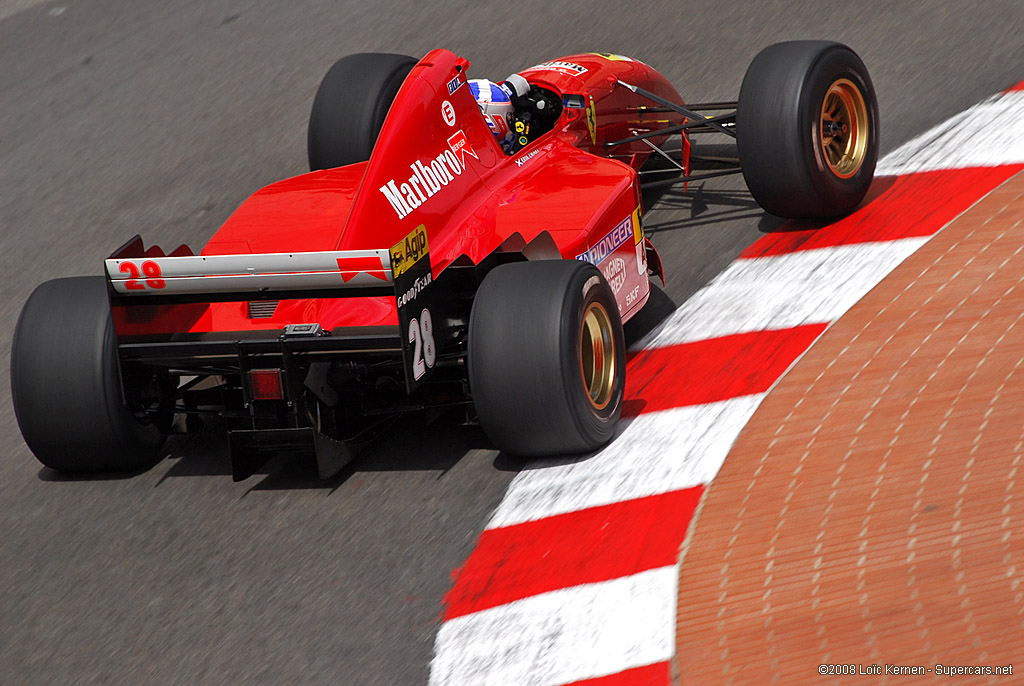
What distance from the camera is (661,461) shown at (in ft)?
13.6

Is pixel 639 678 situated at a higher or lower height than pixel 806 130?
lower

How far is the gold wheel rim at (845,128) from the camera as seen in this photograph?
5.51 m

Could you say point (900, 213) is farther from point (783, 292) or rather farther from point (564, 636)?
point (564, 636)

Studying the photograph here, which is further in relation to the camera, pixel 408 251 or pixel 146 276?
pixel 146 276

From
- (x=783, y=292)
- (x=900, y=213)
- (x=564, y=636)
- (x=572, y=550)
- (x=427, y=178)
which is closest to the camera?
(x=564, y=636)

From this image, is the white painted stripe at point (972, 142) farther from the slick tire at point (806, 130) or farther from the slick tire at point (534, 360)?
the slick tire at point (534, 360)

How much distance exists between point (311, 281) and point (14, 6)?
26.3 ft

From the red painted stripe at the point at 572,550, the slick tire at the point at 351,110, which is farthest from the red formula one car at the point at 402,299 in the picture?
the slick tire at the point at 351,110


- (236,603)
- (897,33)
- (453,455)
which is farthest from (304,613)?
(897,33)

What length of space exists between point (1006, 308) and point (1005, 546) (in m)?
1.53

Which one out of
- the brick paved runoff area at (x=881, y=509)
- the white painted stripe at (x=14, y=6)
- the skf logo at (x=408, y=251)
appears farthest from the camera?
the white painted stripe at (x=14, y=6)

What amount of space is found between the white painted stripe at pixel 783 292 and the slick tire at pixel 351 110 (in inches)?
74.0

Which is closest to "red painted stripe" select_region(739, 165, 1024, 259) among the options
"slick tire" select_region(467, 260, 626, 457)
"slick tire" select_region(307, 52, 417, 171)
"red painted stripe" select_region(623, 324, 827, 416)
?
"red painted stripe" select_region(623, 324, 827, 416)

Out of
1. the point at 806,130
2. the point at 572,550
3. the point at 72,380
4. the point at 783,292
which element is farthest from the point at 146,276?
the point at 806,130
